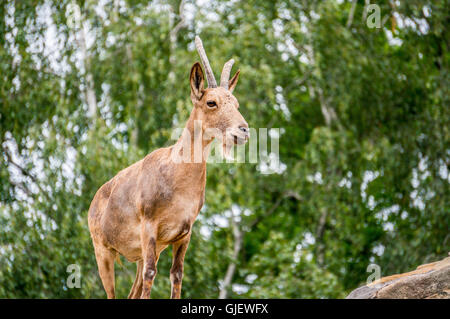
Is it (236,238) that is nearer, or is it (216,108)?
(216,108)

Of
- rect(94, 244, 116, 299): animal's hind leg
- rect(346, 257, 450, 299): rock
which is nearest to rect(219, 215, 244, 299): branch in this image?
rect(346, 257, 450, 299): rock

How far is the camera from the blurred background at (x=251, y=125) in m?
11.8

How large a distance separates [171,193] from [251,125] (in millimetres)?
9488

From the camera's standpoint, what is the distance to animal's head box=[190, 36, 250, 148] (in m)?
4.71

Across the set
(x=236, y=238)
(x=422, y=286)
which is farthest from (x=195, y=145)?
(x=236, y=238)

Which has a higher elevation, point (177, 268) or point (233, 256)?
point (177, 268)

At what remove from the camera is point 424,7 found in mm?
14203

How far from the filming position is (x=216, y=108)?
485 cm

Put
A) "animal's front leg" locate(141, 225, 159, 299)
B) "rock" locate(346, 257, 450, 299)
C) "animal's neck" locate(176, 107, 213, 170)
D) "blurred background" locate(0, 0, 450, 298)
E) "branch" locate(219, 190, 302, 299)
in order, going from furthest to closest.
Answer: "branch" locate(219, 190, 302, 299), "blurred background" locate(0, 0, 450, 298), "rock" locate(346, 257, 450, 299), "animal's neck" locate(176, 107, 213, 170), "animal's front leg" locate(141, 225, 159, 299)

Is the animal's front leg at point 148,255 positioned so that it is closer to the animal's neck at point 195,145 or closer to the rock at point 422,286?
the animal's neck at point 195,145

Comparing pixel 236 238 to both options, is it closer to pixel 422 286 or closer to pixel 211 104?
pixel 422 286

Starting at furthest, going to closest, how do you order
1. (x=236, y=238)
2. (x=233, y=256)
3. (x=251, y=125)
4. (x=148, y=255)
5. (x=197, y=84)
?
(x=236, y=238) → (x=233, y=256) → (x=251, y=125) → (x=197, y=84) → (x=148, y=255)

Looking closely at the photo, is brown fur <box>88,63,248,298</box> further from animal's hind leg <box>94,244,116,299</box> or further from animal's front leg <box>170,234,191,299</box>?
animal's hind leg <box>94,244,116,299</box>

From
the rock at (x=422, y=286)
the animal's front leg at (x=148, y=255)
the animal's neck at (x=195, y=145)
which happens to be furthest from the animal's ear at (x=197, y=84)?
the rock at (x=422, y=286)
